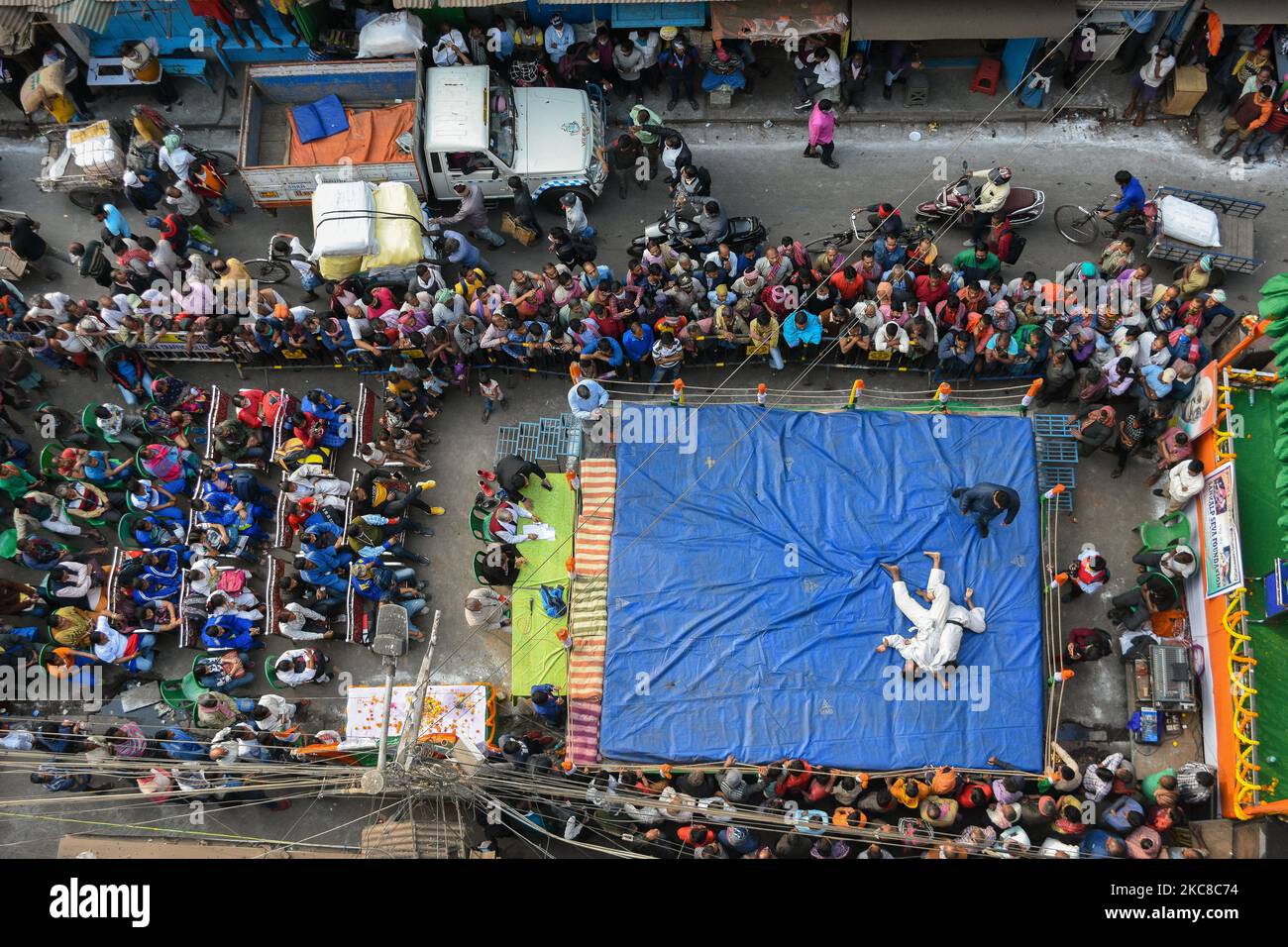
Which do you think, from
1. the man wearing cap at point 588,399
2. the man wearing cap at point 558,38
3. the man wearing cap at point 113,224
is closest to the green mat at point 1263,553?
the man wearing cap at point 588,399

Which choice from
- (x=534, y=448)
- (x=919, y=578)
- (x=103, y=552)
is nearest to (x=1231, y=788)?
(x=919, y=578)

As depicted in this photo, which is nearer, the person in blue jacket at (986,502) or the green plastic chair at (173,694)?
the person in blue jacket at (986,502)

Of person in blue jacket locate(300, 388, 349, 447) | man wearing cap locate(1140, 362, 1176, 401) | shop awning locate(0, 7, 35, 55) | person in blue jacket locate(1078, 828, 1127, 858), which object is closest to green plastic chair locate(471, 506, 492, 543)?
person in blue jacket locate(300, 388, 349, 447)

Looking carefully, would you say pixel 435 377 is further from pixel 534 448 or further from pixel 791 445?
pixel 791 445

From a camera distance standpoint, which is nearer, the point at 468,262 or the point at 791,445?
the point at 791,445

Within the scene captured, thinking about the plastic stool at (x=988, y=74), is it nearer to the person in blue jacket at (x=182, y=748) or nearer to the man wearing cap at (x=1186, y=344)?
the man wearing cap at (x=1186, y=344)

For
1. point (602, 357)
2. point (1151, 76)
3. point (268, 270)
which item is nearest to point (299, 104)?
point (268, 270)
